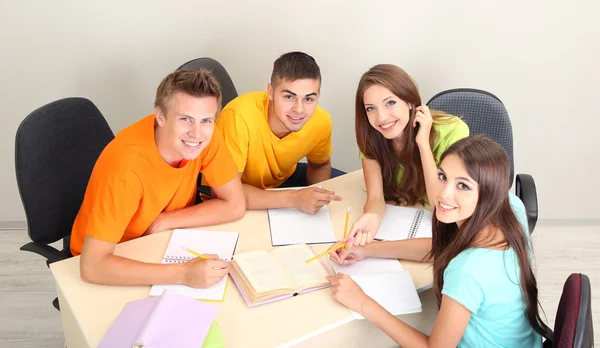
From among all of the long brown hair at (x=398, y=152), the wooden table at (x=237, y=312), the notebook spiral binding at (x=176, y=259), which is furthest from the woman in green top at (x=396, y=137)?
the notebook spiral binding at (x=176, y=259)

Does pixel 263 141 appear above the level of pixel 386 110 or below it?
below

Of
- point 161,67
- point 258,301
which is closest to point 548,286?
point 258,301

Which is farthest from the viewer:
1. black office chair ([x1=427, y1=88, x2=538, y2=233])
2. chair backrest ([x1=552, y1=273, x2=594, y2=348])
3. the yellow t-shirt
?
black office chair ([x1=427, y1=88, x2=538, y2=233])

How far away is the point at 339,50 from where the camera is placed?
303cm

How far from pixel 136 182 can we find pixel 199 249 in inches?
11.8

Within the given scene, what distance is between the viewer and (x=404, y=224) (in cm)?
213

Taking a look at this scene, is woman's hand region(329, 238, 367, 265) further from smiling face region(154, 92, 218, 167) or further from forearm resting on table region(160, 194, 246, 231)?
smiling face region(154, 92, 218, 167)

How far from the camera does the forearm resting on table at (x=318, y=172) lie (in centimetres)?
269

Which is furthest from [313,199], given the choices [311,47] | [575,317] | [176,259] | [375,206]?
[311,47]

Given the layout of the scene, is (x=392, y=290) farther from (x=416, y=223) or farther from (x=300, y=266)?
(x=416, y=223)

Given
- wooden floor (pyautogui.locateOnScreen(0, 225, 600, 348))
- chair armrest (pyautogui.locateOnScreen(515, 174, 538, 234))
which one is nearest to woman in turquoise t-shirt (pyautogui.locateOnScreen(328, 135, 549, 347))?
chair armrest (pyautogui.locateOnScreen(515, 174, 538, 234))

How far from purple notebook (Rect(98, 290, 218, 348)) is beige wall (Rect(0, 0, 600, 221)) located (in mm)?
1659

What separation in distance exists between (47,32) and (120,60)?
357mm

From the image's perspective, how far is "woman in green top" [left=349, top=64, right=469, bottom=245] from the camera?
2.16m
